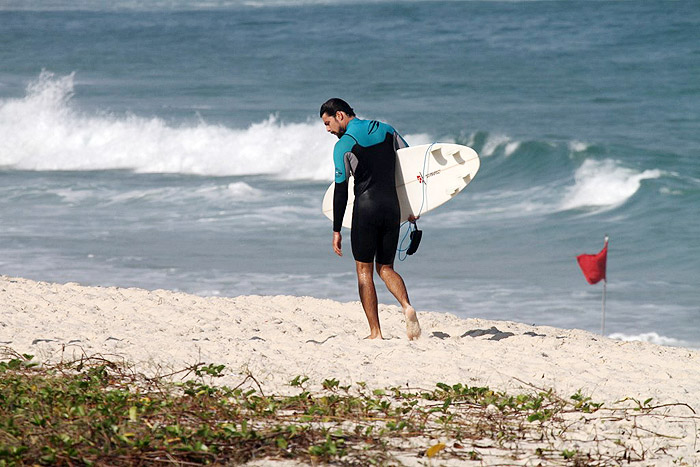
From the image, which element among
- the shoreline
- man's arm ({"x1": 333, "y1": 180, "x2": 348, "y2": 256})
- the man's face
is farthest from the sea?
the man's face

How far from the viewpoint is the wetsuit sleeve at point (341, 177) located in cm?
636

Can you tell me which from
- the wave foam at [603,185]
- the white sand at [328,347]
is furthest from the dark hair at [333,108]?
the wave foam at [603,185]

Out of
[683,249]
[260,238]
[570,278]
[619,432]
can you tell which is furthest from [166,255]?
[619,432]

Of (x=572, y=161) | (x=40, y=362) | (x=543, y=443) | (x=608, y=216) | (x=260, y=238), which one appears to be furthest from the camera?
(x=572, y=161)

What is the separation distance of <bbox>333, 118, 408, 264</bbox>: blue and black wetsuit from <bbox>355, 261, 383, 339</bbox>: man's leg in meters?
0.07

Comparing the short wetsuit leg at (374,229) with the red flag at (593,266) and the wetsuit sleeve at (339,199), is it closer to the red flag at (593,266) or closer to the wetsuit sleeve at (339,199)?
the wetsuit sleeve at (339,199)

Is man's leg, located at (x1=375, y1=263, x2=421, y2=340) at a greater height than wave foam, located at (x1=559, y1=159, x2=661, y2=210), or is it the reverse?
wave foam, located at (x1=559, y1=159, x2=661, y2=210)

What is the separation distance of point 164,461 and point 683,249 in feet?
33.6

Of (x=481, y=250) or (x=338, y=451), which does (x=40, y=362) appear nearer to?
(x=338, y=451)

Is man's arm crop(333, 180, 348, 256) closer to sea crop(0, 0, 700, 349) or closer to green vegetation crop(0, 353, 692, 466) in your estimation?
green vegetation crop(0, 353, 692, 466)

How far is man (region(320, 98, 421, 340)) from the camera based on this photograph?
6.39 metres

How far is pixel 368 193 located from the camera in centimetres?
649

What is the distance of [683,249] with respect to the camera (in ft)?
41.0

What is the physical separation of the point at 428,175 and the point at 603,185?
1065 cm
